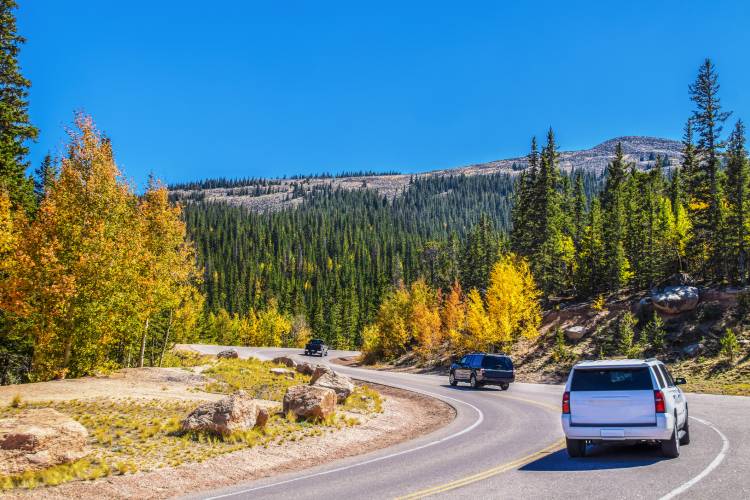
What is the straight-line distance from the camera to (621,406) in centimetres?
1091

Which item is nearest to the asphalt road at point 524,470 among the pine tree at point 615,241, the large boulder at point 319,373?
the large boulder at point 319,373

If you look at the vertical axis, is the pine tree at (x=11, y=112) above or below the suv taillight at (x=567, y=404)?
above

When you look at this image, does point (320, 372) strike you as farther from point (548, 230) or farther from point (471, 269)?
point (471, 269)

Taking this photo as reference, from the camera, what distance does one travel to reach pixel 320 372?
2589cm

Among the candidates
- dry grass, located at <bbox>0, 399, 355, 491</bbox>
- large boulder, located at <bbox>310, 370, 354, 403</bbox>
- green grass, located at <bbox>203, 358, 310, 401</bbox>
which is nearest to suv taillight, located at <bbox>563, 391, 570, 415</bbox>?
dry grass, located at <bbox>0, 399, 355, 491</bbox>

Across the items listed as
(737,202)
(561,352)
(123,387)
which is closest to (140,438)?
(123,387)

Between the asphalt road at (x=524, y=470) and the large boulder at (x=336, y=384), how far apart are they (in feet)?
21.2

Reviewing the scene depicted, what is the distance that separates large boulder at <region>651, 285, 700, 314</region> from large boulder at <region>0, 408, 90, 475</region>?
4028 cm

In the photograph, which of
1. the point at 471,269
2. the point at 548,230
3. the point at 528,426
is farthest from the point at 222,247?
the point at 528,426

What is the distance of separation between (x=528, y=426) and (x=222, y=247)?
182386 mm

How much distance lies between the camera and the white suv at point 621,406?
10.6 metres

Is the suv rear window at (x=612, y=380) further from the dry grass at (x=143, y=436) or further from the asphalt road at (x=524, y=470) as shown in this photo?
the dry grass at (x=143, y=436)

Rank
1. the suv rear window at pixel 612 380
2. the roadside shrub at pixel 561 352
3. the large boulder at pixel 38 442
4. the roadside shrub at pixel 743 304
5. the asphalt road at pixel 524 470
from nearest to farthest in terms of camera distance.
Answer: the asphalt road at pixel 524 470, the large boulder at pixel 38 442, the suv rear window at pixel 612 380, the roadside shrub at pixel 743 304, the roadside shrub at pixel 561 352

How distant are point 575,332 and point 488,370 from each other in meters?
15.8
